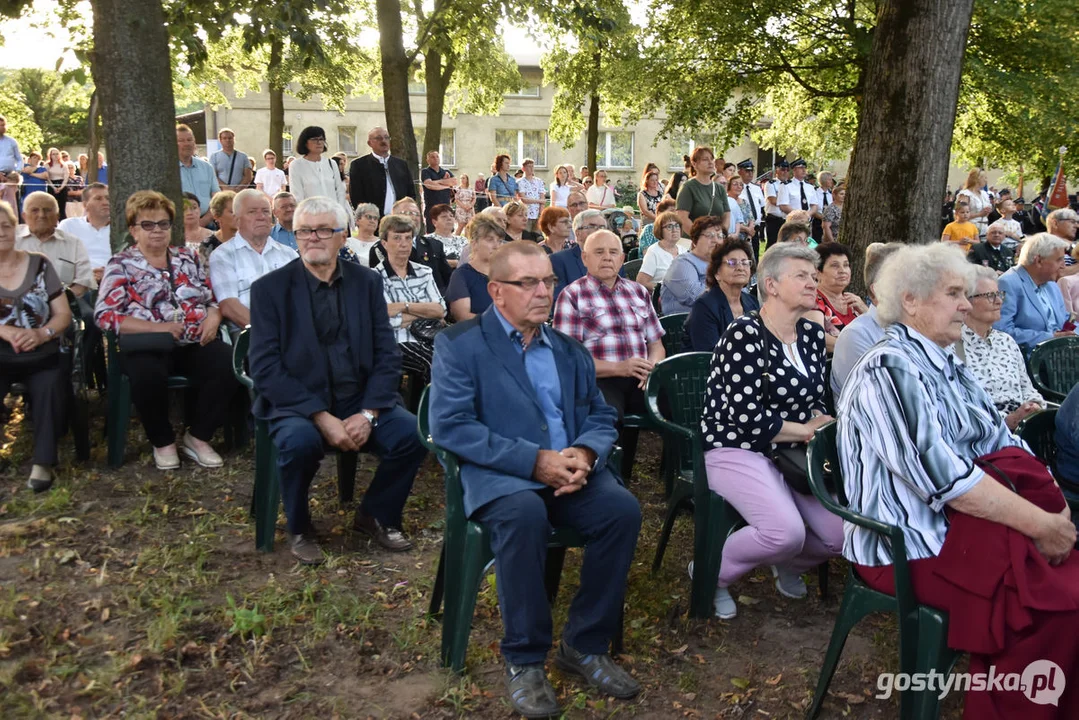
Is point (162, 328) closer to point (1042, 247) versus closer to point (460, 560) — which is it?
point (460, 560)

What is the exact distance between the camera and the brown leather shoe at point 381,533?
459 cm

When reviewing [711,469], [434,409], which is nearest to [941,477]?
[711,469]

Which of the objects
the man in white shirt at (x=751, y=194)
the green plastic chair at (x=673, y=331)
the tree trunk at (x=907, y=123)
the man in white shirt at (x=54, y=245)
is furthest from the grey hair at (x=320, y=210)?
the man in white shirt at (x=751, y=194)

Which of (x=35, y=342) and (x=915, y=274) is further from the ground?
(x=915, y=274)

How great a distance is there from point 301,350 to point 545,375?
1.48m

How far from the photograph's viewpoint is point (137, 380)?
17.7 ft

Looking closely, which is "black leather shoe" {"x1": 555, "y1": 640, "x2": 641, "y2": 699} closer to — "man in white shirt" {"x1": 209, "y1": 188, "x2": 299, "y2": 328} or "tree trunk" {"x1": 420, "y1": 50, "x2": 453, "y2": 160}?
"man in white shirt" {"x1": 209, "y1": 188, "x2": 299, "y2": 328}

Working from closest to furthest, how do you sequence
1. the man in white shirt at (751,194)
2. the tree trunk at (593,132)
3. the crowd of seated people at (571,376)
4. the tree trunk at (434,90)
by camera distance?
the crowd of seated people at (571,376)
the man in white shirt at (751,194)
the tree trunk at (434,90)
the tree trunk at (593,132)

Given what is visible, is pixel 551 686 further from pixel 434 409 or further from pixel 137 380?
pixel 137 380

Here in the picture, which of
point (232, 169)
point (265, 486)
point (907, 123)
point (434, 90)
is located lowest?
point (265, 486)

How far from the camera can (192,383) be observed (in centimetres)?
569

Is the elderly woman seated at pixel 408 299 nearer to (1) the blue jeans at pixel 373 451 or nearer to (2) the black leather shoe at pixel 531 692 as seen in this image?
(1) the blue jeans at pixel 373 451

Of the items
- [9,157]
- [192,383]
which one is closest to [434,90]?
[9,157]

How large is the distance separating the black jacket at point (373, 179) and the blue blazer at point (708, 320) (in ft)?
17.3
